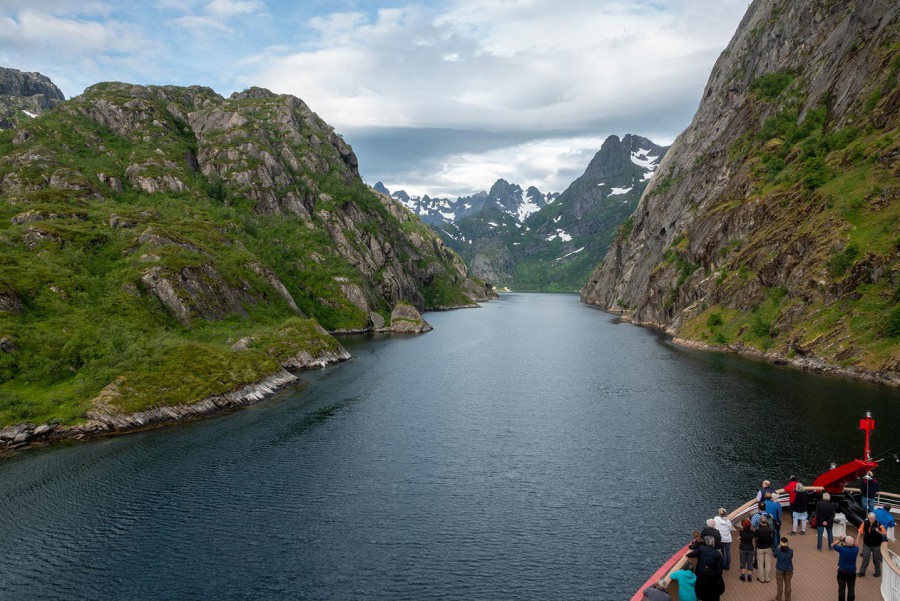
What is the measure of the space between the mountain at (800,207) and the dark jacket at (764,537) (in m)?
72.1

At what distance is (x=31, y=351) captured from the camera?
71875 mm

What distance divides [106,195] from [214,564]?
152100 millimetres

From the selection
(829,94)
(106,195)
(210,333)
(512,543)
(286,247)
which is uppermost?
(829,94)

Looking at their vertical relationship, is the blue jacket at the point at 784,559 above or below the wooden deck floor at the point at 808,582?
above

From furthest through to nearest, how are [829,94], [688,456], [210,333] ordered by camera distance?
1. [829,94]
2. [210,333]
3. [688,456]

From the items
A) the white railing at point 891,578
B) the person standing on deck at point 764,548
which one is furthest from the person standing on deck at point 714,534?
the white railing at point 891,578

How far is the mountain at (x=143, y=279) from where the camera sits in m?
71.4

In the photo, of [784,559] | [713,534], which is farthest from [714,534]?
[784,559]

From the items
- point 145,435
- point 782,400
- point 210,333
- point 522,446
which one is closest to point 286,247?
point 210,333

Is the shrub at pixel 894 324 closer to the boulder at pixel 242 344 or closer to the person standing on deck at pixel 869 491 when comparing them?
the person standing on deck at pixel 869 491

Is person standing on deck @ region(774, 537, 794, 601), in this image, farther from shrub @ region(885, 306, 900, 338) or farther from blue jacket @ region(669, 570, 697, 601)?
shrub @ region(885, 306, 900, 338)

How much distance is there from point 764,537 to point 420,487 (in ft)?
97.0

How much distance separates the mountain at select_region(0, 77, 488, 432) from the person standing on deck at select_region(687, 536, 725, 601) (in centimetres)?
6782

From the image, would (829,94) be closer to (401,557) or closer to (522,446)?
(522,446)
